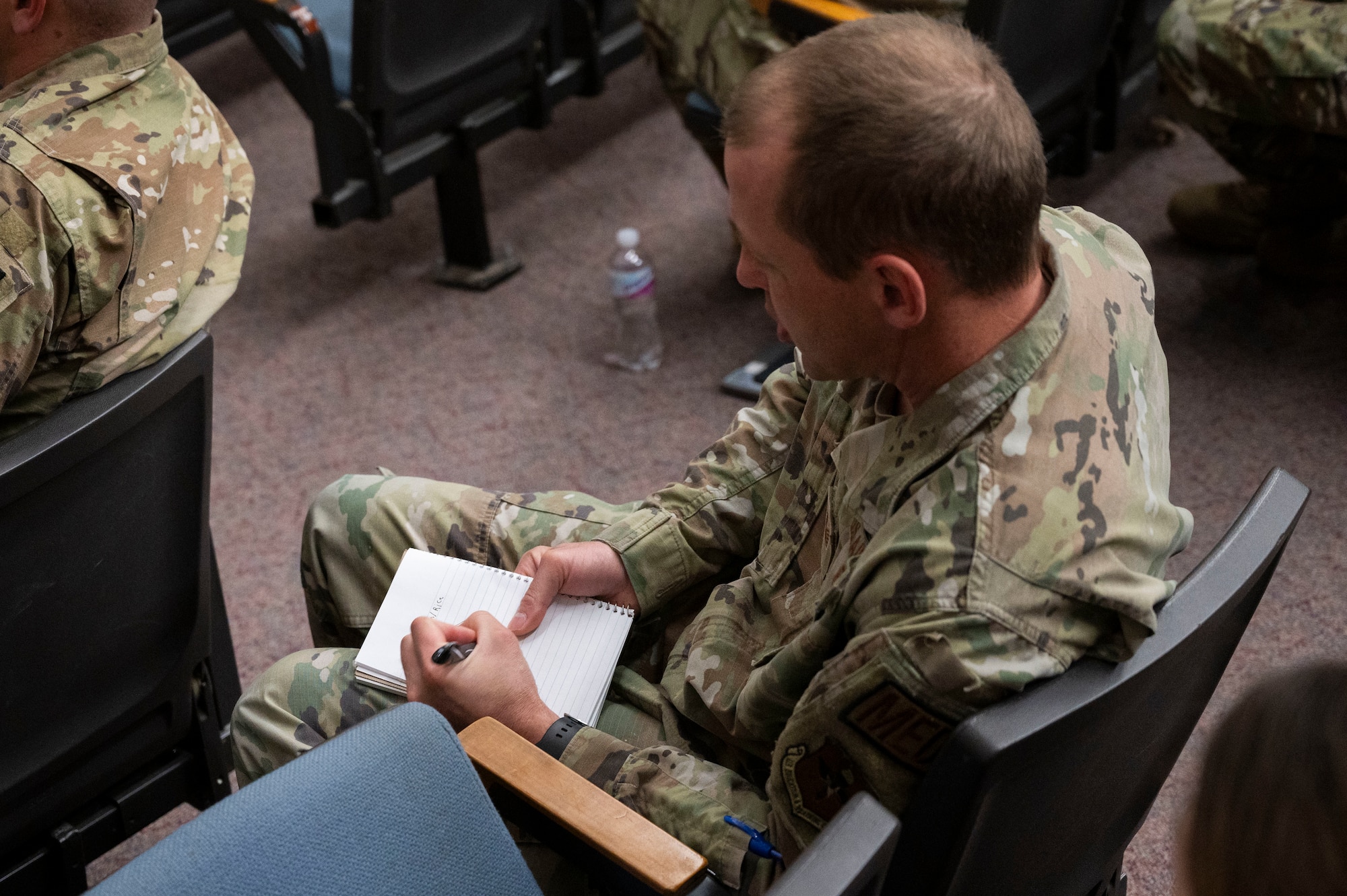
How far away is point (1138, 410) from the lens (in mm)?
956

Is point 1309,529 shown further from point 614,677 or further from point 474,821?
point 474,821

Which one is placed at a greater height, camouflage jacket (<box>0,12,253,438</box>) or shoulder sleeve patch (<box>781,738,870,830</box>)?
camouflage jacket (<box>0,12,253,438</box>)

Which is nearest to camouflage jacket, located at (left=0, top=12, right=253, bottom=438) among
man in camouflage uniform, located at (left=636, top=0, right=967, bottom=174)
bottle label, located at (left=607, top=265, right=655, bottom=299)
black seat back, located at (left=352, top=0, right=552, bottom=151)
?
black seat back, located at (left=352, top=0, right=552, bottom=151)

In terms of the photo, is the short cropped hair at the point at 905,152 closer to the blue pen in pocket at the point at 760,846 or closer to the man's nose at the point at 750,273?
the man's nose at the point at 750,273

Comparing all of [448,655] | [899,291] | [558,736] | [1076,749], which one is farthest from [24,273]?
[1076,749]

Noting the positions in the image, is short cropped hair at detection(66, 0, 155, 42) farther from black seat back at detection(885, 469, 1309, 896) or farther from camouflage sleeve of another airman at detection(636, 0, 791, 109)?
black seat back at detection(885, 469, 1309, 896)

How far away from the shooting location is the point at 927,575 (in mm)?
868

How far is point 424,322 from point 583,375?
0.41 meters

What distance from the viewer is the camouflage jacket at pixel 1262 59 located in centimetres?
212

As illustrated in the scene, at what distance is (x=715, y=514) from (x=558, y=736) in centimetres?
30

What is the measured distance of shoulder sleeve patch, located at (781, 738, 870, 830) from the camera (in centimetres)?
90

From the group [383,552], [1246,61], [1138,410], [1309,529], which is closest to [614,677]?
[383,552]

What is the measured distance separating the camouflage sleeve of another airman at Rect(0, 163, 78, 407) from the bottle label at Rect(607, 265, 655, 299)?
1.39 m

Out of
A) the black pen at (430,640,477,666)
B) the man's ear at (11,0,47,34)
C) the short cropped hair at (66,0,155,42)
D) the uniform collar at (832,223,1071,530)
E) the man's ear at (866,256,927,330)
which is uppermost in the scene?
the man's ear at (11,0,47,34)
